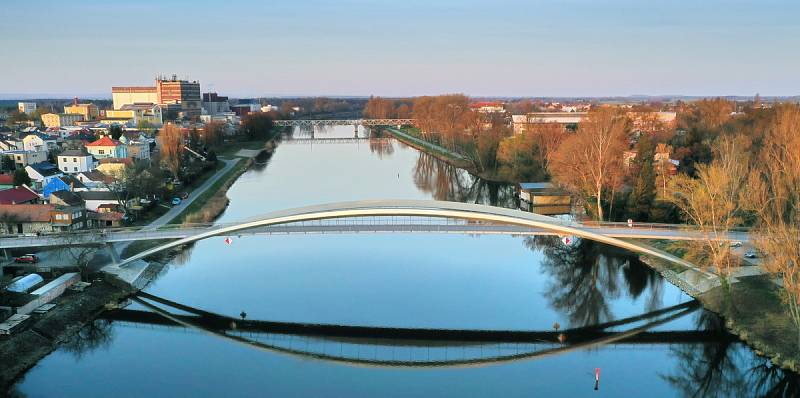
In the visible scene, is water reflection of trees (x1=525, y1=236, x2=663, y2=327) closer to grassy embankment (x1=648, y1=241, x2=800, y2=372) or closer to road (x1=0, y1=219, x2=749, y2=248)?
grassy embankment (x1=648, y1=241, x2=800, y2=372)

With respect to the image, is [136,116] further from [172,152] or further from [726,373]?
[726,373]

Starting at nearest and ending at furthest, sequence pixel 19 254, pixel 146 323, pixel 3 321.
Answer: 1. pixel 3 321
2. pixel 146 323
3. pixel 19 254

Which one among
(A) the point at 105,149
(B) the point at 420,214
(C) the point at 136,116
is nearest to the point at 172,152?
(A) the point at 105,149

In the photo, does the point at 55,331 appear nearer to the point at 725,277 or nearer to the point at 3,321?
the point at 3,321

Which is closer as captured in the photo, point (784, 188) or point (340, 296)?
point (340, 296)

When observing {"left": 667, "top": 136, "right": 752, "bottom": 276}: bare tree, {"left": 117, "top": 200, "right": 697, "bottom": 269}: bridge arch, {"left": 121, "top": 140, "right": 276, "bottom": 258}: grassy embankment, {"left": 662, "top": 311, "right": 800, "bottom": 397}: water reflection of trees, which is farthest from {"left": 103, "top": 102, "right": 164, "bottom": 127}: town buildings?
{"left": 662, "top": 311, "right": 800, "bottom": 397}: water reflection of trees

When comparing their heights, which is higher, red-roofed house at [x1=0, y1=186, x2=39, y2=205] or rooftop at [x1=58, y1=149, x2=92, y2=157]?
rooftop at [x1=58, y1=149, x2=92, y2=157]

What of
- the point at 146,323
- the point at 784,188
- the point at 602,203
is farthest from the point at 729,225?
the point at 146,323

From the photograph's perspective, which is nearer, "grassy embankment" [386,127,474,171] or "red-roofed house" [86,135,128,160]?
"red-roofed house" [86,135,128,160]
